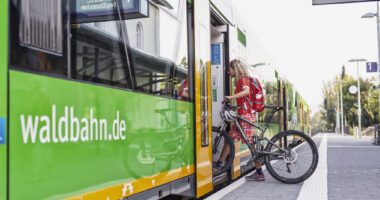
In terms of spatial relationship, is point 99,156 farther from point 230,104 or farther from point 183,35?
point 230,104

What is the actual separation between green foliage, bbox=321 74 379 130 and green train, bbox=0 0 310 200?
61.9 meters

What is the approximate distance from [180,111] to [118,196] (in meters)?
1.62

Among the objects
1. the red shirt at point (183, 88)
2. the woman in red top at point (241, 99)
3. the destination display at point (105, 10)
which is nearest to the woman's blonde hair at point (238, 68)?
the woman in red top at point (241, 99)

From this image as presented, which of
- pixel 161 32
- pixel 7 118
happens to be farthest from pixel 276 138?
pixel 7 118

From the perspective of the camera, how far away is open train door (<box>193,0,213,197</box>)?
5.73 metres

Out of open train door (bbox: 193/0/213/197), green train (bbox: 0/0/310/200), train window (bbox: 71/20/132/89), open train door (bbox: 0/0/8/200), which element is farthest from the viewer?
open train door (bbox: 193/0/213/197)

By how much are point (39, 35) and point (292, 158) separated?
5256 millimetres

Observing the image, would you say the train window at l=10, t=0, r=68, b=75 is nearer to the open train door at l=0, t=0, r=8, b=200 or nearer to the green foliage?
the open train door at l=0, t=0, r=8, b=200

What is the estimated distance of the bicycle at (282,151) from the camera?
7.37 metres

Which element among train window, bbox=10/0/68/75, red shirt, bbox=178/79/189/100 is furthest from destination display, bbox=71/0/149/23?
red shirt, bbox=178/79/189/100

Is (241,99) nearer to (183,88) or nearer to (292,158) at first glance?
(292,158)

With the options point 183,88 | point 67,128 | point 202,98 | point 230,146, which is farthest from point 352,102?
point 67,128

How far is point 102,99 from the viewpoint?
3.50m

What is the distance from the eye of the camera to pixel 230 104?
7.50 meters
